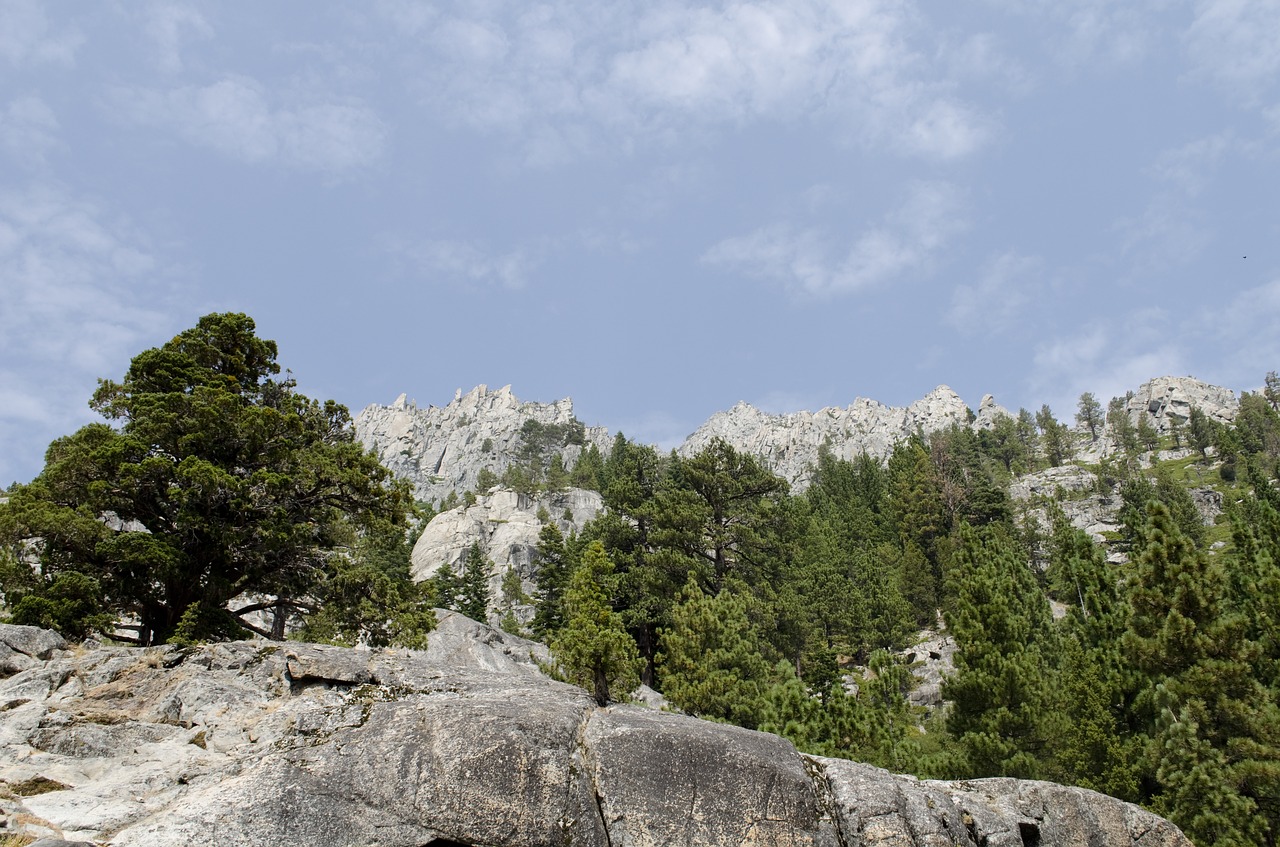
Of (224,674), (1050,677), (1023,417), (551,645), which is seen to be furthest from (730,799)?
(1023,417)

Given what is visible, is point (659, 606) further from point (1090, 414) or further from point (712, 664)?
point (1090, 414)

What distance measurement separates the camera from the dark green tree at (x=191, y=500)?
19.2 m

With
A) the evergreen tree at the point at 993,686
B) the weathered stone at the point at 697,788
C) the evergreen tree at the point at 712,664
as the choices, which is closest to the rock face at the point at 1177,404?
the evergreen tree at the point at 993,686

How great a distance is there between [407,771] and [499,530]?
91266mm

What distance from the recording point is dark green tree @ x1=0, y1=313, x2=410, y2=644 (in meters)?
19.2

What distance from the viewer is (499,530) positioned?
101m

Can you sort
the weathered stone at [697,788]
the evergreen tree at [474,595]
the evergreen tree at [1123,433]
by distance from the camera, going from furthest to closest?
1. the evergreen tree at [1123,433]
2. the evergreen tree at [474,595]
3. the weathered stone at [697,788]

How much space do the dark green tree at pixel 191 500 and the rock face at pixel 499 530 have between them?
62571 mm

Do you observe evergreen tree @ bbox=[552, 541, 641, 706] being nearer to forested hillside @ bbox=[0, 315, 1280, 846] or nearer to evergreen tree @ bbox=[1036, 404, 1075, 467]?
forested hillside @ bbox=[0, 315, 1280, 846]

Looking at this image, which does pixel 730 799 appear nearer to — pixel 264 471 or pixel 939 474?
pixel 264 471

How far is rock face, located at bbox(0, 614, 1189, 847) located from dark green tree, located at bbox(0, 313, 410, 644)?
547cm

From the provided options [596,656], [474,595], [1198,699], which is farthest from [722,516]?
[596,656]

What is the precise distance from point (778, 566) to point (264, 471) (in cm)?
2995

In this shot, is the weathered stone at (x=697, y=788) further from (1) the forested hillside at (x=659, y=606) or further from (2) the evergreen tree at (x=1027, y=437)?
(2) the evergreen tree at (x=1027, y=437)
